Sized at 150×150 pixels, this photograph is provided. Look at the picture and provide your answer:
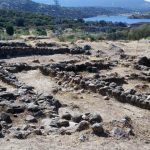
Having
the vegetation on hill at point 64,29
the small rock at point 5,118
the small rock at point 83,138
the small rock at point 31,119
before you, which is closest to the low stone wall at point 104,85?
the small rock at point 31,119

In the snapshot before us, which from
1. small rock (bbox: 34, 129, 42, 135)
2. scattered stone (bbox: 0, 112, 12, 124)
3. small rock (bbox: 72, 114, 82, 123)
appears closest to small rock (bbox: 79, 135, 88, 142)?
small rock (bbox: 34, 129, 42, 135)

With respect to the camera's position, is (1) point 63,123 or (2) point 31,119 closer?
(1) point 63,123

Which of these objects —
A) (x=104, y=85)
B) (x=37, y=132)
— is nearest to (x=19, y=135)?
(x=37, y=132)

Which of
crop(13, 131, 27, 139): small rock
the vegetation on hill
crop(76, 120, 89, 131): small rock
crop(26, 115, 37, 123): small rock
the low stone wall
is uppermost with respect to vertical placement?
crop(76, 120, 89, 131): small rock

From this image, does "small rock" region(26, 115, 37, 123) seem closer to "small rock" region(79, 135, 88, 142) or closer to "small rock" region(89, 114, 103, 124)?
"small rock" region(89, 114, 103, 124)

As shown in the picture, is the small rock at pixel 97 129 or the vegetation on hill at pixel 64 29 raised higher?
the small rock at pixel 97 129

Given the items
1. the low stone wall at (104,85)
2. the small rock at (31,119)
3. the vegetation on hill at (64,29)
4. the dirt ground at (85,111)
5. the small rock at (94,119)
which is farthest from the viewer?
the vegetation on hill at (64,29)

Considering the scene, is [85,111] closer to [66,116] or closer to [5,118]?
[66,116]

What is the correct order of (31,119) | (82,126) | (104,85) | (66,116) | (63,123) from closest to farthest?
(82,126) → (63,123) → (31,119) → (66,116) → (104,85)

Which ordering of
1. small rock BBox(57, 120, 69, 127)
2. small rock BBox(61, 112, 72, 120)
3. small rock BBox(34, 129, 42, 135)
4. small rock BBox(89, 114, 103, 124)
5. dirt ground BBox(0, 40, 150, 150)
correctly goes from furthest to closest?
small rock BBox(61, 112, 72, 120), small rock BBox(89, 114, 103, 124), small rock BBox(57, 120, 69, 127), small rock BBox(34, 129, 42, 135), dirt ground BBox(0, 40, 150, 150)

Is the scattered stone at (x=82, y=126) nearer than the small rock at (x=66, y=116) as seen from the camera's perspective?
Yes

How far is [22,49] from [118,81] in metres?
14.2

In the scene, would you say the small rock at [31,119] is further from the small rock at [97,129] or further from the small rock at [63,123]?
the small rock at [97,129]

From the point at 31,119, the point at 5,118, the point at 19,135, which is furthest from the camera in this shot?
the point at 31,119
